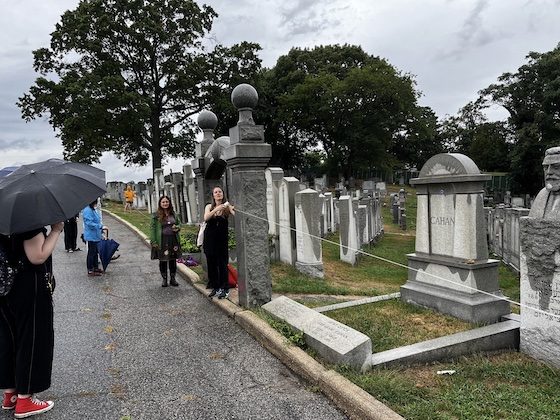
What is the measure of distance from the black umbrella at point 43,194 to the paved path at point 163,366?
1.56 m

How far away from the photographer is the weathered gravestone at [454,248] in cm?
571

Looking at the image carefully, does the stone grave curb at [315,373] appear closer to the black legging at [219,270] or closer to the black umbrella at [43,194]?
the black legging at [219,270]

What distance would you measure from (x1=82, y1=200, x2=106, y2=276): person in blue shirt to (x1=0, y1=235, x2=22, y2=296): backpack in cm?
579

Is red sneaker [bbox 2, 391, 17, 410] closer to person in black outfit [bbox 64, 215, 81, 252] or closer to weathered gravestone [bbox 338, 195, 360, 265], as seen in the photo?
weathered gravestone [bbox 338, 195, 360, 265]

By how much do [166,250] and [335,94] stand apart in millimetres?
33510

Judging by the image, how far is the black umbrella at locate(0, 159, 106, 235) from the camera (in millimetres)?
3184

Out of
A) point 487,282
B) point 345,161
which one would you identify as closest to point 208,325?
→ point 487,282

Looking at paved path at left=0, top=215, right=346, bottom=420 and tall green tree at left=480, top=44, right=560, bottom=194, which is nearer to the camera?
paved path at left=0, top=215, right=346, bottom=420

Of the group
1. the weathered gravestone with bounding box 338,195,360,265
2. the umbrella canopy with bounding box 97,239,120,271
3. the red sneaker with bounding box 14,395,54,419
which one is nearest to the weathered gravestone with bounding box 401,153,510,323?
the red sneaker with bounding box 14,395,54,419

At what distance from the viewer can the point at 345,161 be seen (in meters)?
43.8

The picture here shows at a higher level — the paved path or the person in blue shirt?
the person in blue shirt

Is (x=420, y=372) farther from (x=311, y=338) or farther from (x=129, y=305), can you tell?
(x=129, y=305)

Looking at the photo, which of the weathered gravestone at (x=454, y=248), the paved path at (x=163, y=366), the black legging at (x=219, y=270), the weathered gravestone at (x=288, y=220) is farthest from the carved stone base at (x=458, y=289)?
the weathered gravestone at (x=288, y=220)

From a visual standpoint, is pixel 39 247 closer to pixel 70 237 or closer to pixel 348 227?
pixel 348 227
